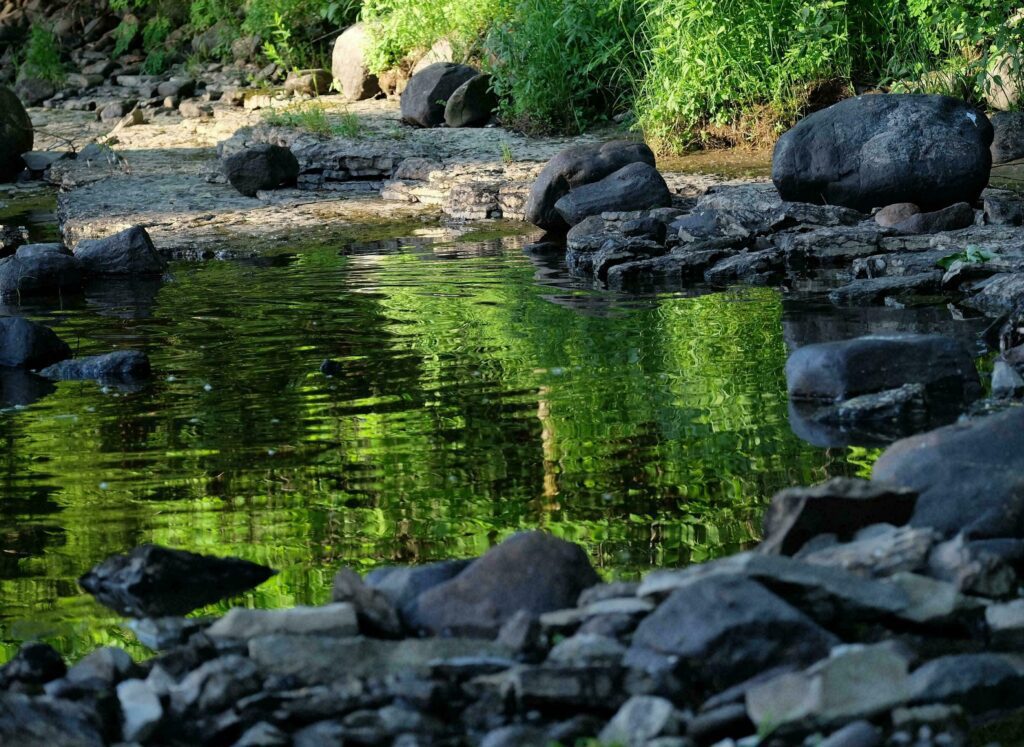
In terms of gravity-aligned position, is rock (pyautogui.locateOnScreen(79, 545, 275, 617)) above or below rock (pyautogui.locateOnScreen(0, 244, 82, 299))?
below

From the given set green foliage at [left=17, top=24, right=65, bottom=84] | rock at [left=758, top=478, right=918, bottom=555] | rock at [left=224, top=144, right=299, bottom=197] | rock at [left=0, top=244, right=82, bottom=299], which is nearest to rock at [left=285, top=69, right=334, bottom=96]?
green foliage at [left=17, top=24, right=65, bottom=84]

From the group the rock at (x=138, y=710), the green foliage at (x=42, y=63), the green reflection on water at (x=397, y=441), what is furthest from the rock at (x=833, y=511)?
the green foliage at (x=42, y=63)

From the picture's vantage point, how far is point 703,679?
8.43 feet

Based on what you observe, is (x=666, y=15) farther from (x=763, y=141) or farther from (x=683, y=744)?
(x=683, y=744)

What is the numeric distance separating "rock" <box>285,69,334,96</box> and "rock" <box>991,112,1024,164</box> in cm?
967

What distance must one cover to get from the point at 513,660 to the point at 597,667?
0.71 feet

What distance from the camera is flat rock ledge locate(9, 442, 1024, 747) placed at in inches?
94.3

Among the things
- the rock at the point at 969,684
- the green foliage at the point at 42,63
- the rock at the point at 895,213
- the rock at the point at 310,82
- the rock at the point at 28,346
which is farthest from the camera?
the green foliage at the point at 42,63

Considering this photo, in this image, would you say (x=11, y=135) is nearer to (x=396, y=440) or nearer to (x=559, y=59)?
(x=559, y=59)

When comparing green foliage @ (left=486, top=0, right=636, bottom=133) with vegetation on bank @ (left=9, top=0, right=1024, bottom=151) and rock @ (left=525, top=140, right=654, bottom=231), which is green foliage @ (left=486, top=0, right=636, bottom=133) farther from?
rock @ (left=525, top=140, right=654, bottom=231)

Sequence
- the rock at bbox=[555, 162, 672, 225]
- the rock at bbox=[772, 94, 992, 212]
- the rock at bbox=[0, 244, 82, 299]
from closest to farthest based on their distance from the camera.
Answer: the rock at bbox=[0, 244, 82, 299] < the rock at bbox=[772, 94, 992, 212] < the rock at bbox=[555, 162, 672, 225]

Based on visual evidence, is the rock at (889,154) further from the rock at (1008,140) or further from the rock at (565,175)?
the rock at (1008,140)

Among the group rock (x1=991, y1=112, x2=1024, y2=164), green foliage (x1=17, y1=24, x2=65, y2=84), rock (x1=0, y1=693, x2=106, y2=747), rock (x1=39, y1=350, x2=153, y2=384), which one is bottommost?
rock (x1=0, y1=693, x2=106, y2=747)

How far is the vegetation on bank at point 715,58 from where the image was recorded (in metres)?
12.0
